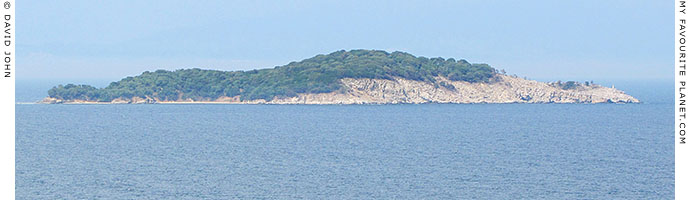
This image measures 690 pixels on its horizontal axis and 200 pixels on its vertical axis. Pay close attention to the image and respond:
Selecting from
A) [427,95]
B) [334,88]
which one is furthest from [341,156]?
[427,95]

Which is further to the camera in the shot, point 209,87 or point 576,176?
point 209,87

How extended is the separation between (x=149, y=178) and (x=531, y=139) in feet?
177

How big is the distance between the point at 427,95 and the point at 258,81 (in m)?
38.8

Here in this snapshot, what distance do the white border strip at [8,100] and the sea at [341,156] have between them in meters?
23.3

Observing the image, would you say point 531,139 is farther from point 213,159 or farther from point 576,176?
point 213,159

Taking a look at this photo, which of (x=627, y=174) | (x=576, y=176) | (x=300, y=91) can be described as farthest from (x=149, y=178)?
(x=300, y=91)

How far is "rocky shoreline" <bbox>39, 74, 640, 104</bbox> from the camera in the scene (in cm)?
18325

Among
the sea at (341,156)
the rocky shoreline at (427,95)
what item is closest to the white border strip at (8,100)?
the sea at (341,156)

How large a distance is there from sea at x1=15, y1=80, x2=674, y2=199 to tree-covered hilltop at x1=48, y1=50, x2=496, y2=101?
31763 millimetres

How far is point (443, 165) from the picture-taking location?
75.9 metres

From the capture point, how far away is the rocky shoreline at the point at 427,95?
183250 millimetres
